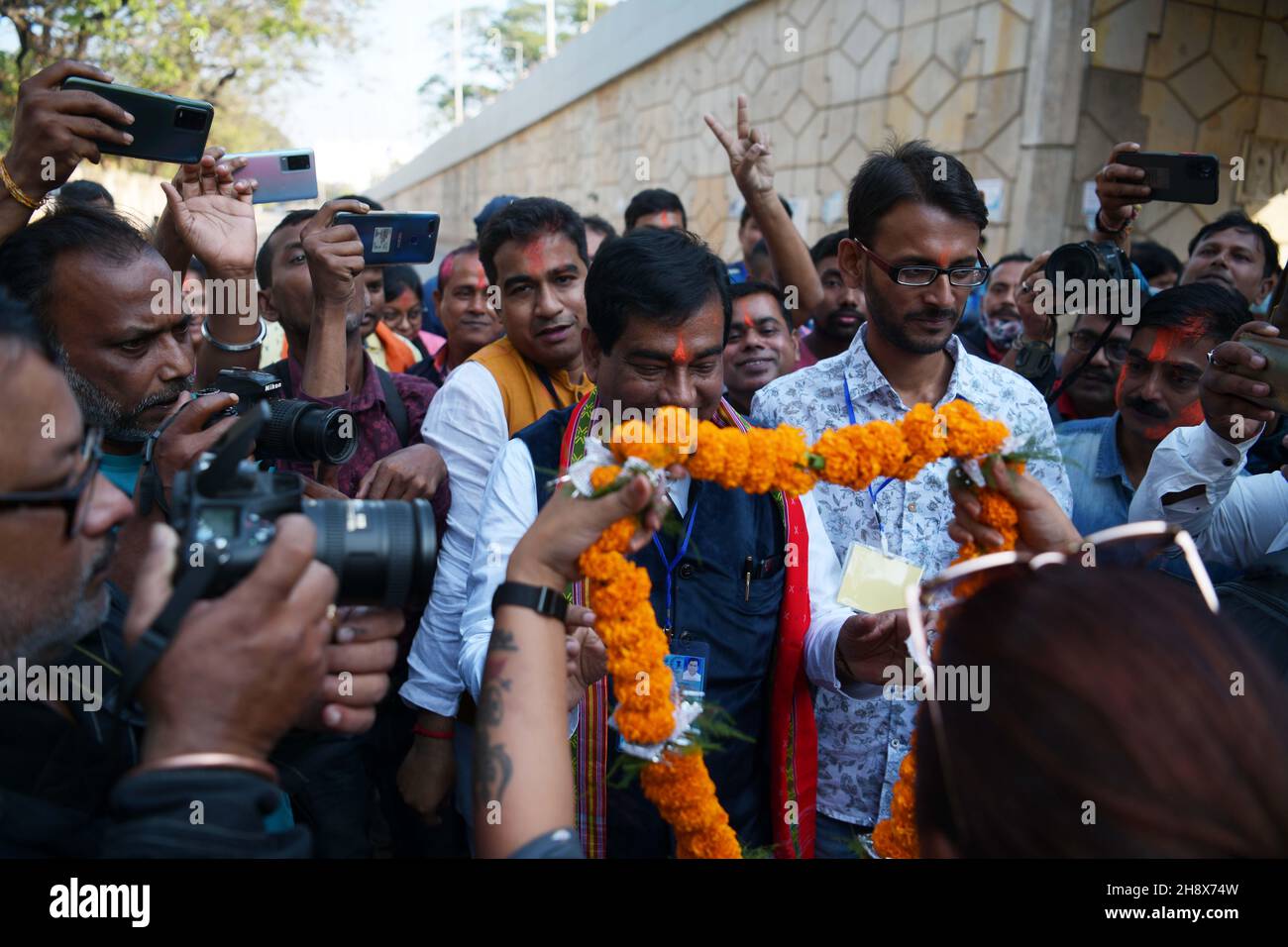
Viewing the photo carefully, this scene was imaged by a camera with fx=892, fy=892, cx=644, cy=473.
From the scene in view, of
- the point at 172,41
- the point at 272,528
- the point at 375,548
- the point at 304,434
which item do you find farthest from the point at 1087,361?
the point at 172,41

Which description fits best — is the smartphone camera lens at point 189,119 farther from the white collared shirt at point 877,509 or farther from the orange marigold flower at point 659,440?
the white collared shirt at point 877,509

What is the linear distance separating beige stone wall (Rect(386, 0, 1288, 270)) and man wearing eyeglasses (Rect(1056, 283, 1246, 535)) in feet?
12.2

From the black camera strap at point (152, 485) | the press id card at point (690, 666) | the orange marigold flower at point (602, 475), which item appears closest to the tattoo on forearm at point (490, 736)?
the orange marigold flower at point (602, 475)

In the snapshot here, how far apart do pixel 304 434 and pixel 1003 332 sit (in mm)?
4115

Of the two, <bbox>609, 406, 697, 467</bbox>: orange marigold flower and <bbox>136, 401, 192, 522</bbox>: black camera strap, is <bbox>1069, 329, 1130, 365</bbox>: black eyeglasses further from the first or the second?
<bbox>136, 401, 192, 522</bbox>: black camera strap

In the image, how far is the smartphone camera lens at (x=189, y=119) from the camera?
2.68 metres

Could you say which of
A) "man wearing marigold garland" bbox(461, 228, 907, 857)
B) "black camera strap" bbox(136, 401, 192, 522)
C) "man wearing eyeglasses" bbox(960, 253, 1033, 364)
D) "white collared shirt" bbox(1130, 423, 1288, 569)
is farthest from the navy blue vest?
"man wearing eyeglasses" bbox(960, 253, 1033, 364)

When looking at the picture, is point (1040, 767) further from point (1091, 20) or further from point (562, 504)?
point (1091, 20)

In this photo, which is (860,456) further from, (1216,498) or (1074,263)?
(1074,263)

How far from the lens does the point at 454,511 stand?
2713 mm

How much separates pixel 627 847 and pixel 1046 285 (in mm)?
2456

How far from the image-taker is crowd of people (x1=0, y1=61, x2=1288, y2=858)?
1.09 metres

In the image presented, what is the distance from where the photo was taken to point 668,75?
508 inches

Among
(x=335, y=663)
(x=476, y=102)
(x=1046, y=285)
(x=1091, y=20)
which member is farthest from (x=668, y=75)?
(x=476, y=102)
